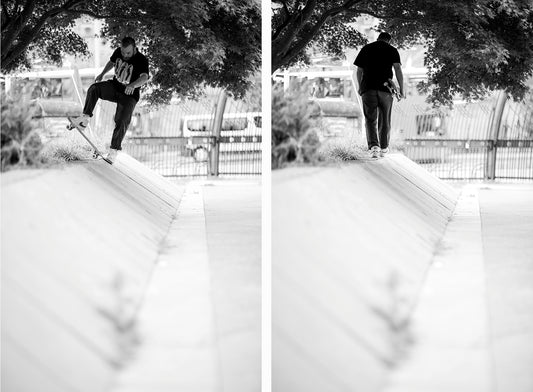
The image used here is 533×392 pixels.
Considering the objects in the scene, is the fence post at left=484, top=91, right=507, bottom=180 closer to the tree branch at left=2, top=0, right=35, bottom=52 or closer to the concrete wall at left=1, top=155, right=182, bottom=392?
the concrete wall at left=1, top=155, right=182, bottom=392

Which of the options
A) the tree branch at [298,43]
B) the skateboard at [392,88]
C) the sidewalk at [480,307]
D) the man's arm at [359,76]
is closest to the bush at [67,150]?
the tree branch at [298,43]

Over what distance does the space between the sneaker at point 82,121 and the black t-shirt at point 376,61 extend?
1.47 metres

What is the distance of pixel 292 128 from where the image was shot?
15.8 feet

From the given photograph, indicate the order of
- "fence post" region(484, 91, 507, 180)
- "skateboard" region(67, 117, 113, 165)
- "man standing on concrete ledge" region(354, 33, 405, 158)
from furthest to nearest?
"man standing on concrete ledge" region(354, 33, 405, 158)
"fence post" region(484, 91, 507, 180)
"skateboard" region(67, 117, 113, 165)

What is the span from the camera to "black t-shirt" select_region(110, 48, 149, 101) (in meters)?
4.76

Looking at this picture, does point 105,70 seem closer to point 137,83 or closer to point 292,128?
point 137,83

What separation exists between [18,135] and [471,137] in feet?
7.67

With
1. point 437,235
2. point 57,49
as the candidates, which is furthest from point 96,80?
point 437,235

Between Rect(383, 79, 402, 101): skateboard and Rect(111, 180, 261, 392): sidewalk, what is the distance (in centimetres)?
89

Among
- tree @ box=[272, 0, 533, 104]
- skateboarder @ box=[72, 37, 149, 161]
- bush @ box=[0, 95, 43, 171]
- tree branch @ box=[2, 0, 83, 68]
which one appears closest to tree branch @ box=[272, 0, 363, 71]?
tree @ box=[272, 0, 533, 104]

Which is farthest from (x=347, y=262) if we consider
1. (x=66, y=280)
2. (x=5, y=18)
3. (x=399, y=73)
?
(x=5, y=18)

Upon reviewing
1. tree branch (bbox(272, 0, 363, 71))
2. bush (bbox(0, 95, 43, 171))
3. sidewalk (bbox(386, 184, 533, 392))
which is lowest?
sidewalk (bbox(386, 184, 533, 392))

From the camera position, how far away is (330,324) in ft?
15.4

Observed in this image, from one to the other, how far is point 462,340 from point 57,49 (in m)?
2.59
